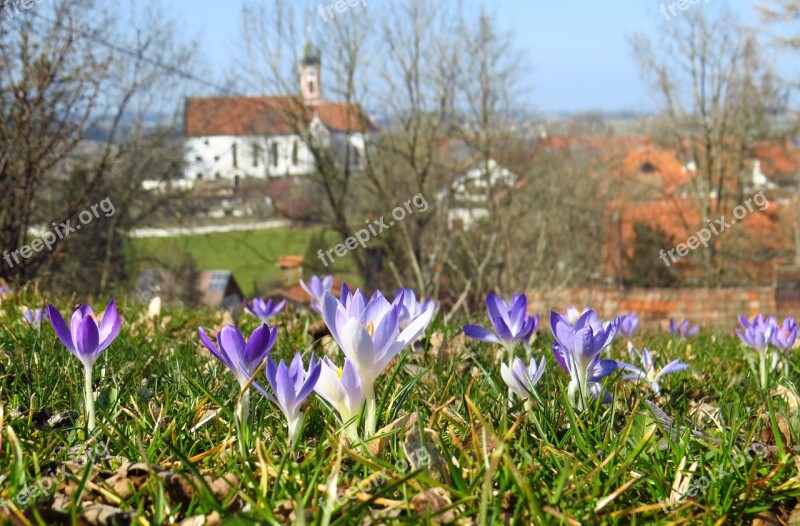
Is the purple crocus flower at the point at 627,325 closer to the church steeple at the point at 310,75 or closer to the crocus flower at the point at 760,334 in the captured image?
the crocus flower at the point at 760,334

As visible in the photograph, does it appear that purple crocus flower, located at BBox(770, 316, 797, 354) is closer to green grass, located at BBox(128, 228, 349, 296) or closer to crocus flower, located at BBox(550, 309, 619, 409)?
crocus flower, located at BBox(550, 309, 619, 409)

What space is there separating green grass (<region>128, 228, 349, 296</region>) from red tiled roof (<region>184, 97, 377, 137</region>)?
364cm

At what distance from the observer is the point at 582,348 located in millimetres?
1646

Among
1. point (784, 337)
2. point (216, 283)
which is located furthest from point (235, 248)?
point (784, 337)

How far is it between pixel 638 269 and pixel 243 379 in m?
35.9

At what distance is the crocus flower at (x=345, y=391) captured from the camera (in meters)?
1.41

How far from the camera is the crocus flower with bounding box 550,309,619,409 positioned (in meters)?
1.64

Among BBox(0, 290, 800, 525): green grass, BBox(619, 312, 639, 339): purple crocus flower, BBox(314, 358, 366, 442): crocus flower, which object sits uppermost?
BBox(314, 358, 366, 442): crocus flower

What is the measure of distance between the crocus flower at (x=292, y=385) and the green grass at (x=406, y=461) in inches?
1.7

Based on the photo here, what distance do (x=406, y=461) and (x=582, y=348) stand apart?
17.8 inches

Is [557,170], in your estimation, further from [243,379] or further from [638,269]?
[243,379]

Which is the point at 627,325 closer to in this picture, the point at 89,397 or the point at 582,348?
the point at 582,348

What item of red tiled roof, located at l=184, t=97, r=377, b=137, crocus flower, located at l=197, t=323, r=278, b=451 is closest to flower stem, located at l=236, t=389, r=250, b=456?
crocus flower, located at l=197, t=323, r=278, b=451

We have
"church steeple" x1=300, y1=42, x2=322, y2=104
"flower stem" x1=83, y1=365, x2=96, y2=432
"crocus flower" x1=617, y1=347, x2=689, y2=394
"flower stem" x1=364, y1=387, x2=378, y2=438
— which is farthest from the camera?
"church steeple" x1=300, y1=42, x2=322, y2=104
